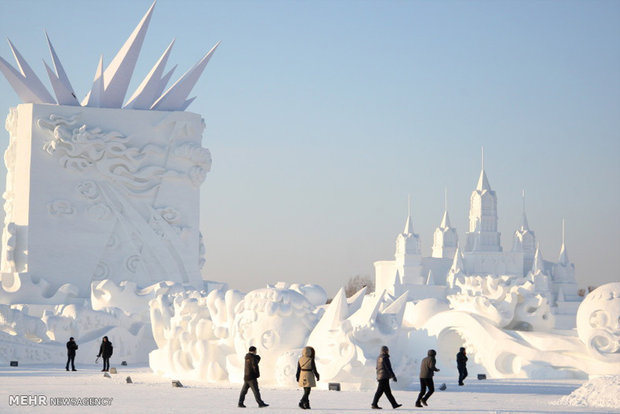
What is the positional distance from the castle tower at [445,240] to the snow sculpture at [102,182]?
51.3 m

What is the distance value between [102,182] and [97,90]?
2973 millimetres

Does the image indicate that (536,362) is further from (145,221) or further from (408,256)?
(408,256)

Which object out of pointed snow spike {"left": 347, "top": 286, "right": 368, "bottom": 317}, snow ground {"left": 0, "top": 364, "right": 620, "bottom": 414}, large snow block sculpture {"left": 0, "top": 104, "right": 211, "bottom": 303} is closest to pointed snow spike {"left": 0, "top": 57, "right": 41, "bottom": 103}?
large snow block sculpture {"left": 0, "top": 104, "right": 211, "bottom": 303}

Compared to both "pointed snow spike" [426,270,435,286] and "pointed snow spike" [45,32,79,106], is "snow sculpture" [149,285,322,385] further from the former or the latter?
"pointed snow spike" [426,270,435,286]

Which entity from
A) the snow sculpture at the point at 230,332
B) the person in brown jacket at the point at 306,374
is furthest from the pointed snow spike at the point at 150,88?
the person in brown jacket at the point at 306,374

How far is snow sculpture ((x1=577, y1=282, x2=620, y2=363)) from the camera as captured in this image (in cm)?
2100

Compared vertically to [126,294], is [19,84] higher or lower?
higher

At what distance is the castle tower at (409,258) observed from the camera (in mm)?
76938

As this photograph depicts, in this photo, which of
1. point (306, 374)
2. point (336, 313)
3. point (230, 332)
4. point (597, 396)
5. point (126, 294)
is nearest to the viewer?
point (306, 374)

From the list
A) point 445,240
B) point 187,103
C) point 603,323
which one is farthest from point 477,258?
point 603,323

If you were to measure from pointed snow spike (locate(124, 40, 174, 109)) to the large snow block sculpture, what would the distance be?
2.66ft

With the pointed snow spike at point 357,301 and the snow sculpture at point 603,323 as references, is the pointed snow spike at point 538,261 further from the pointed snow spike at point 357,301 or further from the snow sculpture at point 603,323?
the pointed snow spike at point 357,301

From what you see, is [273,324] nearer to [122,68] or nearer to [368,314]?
[368,314]

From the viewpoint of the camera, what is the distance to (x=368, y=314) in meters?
17.9
